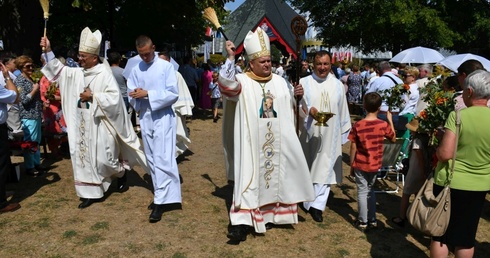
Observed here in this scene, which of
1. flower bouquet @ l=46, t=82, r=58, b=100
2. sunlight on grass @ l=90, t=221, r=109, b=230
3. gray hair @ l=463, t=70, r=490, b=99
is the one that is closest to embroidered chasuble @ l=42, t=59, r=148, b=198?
sunlight on grass @ l=90, t=221, r=109, b=230

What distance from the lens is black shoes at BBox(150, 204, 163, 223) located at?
17.7ft

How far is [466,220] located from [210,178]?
451 cm

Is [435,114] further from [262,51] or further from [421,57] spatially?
[421,57]

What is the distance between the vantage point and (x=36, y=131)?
293 inches

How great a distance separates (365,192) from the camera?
515cm

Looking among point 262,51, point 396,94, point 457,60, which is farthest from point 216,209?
point 457,60

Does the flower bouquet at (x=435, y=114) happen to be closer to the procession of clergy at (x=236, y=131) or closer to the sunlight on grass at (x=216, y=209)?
the procession of clergy at (x=236, y=131)

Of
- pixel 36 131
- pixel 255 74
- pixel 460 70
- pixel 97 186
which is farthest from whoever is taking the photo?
pixel 36 131

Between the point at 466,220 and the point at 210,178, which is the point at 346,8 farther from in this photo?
the point at 466,220

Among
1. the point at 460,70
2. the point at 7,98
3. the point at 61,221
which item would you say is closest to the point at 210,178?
the point at 61,221

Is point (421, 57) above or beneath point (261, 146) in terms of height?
above

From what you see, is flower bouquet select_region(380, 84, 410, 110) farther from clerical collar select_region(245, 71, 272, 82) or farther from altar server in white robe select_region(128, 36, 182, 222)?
altar server in white robe select_region(128, 36, 182, 222)

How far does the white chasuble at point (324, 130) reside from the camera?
18.1ft

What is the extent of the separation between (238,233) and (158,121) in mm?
1660
